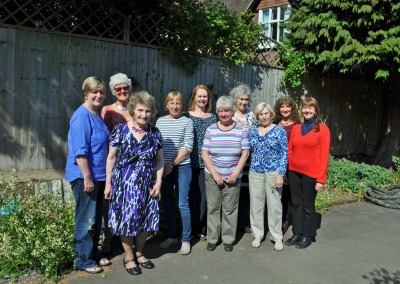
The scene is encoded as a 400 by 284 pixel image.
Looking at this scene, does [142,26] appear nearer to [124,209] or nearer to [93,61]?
[93,61]

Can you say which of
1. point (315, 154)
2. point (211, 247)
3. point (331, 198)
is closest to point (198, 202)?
point (211, 247)

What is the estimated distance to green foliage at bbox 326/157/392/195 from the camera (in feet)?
24.9

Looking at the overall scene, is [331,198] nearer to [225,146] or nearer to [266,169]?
[266,169]

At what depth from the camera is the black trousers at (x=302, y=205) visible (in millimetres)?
4801

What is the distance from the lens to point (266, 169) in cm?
467

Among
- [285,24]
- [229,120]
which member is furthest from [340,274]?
[285,24]

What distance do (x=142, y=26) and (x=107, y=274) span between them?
180 inches

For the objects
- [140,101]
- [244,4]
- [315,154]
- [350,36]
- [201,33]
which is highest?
[244,4]

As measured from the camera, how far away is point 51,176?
242 inches

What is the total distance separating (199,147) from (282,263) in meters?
1.59

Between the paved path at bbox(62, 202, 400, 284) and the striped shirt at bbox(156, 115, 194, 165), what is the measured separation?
1.09 meters

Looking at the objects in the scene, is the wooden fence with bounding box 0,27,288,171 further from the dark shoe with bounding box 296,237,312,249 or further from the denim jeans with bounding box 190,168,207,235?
the dark shoe with bounding box 296,237,312,249

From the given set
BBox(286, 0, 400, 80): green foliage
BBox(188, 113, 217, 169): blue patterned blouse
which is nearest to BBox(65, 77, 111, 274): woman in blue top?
BBox(188, 113, 217, 169): blue patterned blouse

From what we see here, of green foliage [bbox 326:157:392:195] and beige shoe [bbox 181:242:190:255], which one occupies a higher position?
green foliage [bbox 326:157:392:195]
